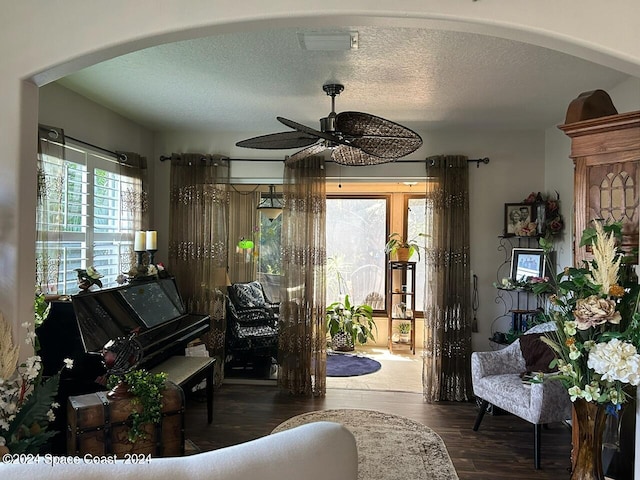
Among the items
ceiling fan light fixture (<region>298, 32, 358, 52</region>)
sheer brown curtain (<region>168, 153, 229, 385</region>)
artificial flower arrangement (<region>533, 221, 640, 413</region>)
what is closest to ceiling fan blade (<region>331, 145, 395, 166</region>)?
ceiling fan light fixture (<region>298, 32, 358, 52</region>)

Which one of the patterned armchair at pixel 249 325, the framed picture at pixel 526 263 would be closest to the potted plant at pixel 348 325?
the patterned armchair at pixel 249 325

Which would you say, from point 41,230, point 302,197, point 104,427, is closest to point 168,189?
point 302,197

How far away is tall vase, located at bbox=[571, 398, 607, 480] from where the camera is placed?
6.09 ft

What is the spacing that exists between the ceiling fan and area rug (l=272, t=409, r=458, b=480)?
205 centimetres

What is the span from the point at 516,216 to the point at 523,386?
178 centimetres

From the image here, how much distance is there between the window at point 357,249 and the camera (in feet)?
22.3

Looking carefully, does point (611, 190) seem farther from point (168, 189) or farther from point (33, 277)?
point (168, 189)

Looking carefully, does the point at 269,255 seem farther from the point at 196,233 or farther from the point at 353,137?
the point at 353,137

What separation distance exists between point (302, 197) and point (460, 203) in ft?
5.05

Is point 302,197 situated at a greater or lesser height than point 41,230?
greater

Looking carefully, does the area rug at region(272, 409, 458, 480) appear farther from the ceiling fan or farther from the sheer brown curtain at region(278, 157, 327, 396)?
the ceiling fan

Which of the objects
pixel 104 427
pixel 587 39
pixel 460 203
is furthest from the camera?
pixel 460 203

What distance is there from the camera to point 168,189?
194 inches

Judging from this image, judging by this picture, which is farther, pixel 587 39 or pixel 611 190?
pixel 611 190
